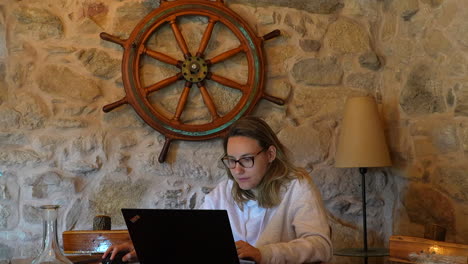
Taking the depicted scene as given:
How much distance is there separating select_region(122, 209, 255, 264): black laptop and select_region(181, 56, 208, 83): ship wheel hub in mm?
1504

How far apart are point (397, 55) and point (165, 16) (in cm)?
123

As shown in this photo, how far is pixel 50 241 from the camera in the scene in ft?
4.83

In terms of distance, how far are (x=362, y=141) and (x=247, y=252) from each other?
1.38 metres

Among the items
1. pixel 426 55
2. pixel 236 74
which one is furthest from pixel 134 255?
pixel 426 55

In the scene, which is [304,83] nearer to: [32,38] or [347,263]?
[347,263]

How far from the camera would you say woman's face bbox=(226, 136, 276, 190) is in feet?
6.66

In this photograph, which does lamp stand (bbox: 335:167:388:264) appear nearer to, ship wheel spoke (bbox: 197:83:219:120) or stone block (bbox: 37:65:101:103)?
ship wheel spoke (bbox: 197:83:219:120)

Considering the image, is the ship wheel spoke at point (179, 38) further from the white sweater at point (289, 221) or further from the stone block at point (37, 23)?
the white sweater at point (289, 221)

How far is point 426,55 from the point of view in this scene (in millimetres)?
2799

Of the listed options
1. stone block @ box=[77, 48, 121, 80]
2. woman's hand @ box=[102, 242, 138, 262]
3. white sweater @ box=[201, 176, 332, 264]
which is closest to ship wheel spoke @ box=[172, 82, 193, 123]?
stone block @ box=[77, 48, 121, 80]

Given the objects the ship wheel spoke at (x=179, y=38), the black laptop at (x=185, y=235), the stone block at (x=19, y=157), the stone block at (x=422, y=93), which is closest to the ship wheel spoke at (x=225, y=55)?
the ship wheel spoke at (x=179, y=38)

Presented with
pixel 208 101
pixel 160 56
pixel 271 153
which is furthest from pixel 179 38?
pixel 271 153

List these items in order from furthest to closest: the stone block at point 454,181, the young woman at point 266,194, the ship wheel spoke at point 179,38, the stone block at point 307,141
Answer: the stone block at point 307,141 < the ship wheel spoke at point 179,38 < the stone block at point 454,181 < the young woman at point 266,194

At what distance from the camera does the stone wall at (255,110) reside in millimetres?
2738
